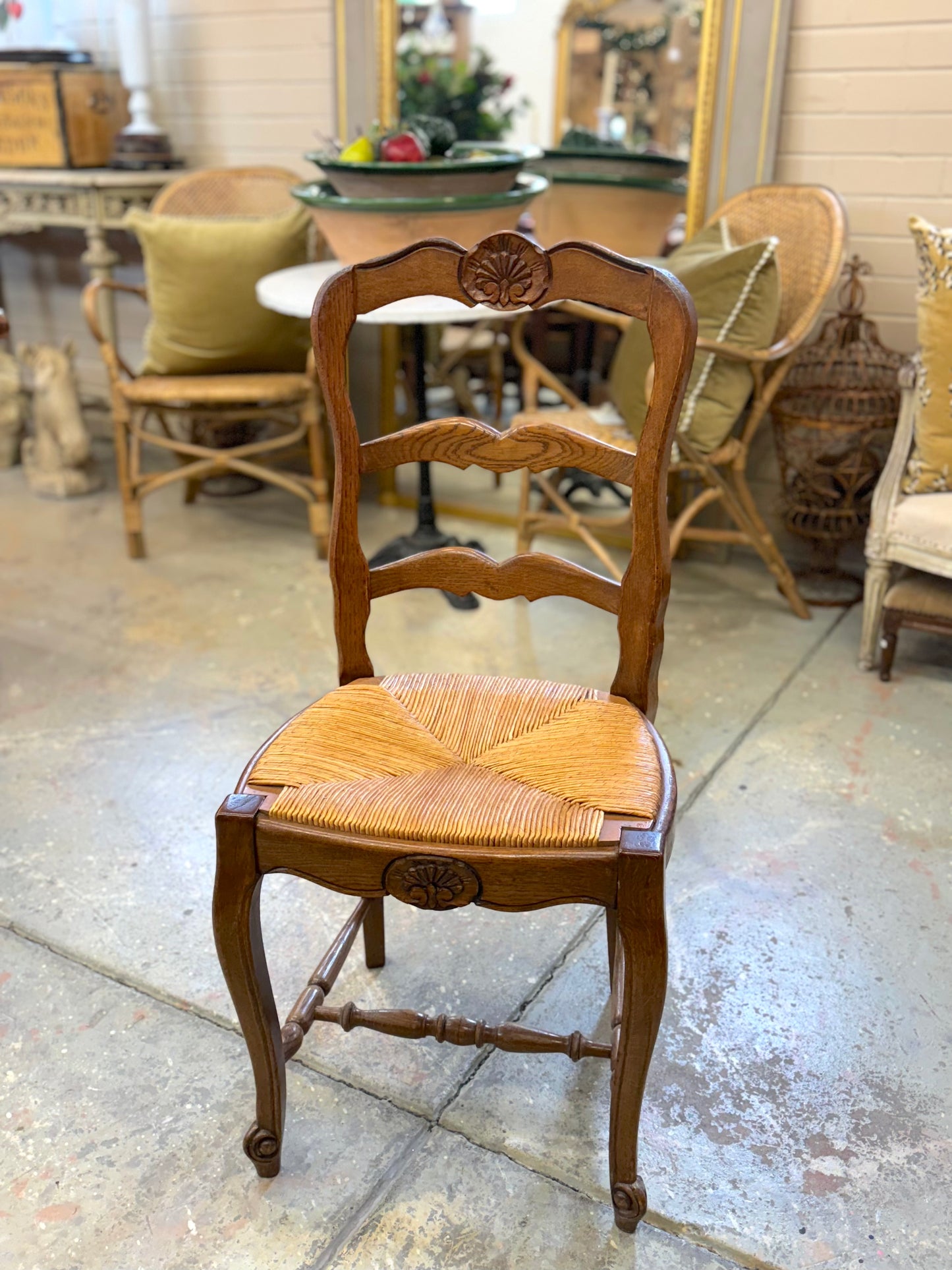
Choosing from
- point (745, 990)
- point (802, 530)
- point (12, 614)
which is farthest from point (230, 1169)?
point (802, 530)

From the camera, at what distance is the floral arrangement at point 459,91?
3.42 m

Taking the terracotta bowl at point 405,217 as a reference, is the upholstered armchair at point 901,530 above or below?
below

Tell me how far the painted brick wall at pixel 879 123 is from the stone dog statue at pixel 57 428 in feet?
7.93

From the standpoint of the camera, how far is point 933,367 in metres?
2.51

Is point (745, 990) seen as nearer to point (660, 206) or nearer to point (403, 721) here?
point (403, 721)

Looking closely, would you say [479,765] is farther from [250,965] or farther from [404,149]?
[404,149]

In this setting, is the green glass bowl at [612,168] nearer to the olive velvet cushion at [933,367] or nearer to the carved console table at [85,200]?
the olive velvet cushion at [933,367]

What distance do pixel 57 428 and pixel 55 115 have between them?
1.04 m

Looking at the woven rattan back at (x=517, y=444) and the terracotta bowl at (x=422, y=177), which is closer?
the woven rattan back at (x=517, y=444)

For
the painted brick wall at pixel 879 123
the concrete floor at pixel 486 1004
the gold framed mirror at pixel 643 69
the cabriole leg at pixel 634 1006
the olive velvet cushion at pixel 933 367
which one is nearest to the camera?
the cabriole leg at pixel 634 1006

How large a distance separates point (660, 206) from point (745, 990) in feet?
7.69

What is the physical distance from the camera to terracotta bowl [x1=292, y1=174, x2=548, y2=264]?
2695 mm

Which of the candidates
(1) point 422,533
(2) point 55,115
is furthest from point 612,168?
(2) point 55,115

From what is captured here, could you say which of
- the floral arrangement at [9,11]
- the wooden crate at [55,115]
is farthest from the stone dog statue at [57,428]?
the floral arrangement at [9,11]
